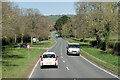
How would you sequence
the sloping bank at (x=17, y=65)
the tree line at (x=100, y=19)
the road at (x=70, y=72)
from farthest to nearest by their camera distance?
the tree line at (x=100, y=19) < the sloping bank at (x=17, y=65) < the road at (x=70, y=72)

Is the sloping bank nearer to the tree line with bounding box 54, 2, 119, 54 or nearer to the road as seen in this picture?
the road

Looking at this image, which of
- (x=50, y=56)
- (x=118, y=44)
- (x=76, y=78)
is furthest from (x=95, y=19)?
(x=76, y=78)

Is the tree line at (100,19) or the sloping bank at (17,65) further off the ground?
the tree line at (100,19)

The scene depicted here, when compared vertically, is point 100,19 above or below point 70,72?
above

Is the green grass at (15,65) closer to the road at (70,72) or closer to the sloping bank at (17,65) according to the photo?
the sloping bank at (17,65)

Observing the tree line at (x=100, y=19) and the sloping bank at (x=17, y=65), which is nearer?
the sloping bank at (x=17, y=65)

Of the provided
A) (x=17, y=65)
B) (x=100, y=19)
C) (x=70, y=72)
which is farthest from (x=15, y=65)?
(x=100, y=19)

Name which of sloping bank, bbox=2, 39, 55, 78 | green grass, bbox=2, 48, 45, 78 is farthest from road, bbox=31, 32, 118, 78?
green grass, bbox=2, 48, 45, 78

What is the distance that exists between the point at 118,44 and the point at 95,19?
16.4m

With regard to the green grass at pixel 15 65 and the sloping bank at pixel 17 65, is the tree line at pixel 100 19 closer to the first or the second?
the sloping bank at pixel 17 65

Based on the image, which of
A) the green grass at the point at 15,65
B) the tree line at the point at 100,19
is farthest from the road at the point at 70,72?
the tree line at the point at 100,19

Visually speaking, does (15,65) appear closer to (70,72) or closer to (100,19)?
(70,72)

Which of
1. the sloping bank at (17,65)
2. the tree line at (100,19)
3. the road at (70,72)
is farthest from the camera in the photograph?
the tree line at (100,19)

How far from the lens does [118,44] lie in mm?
38562
